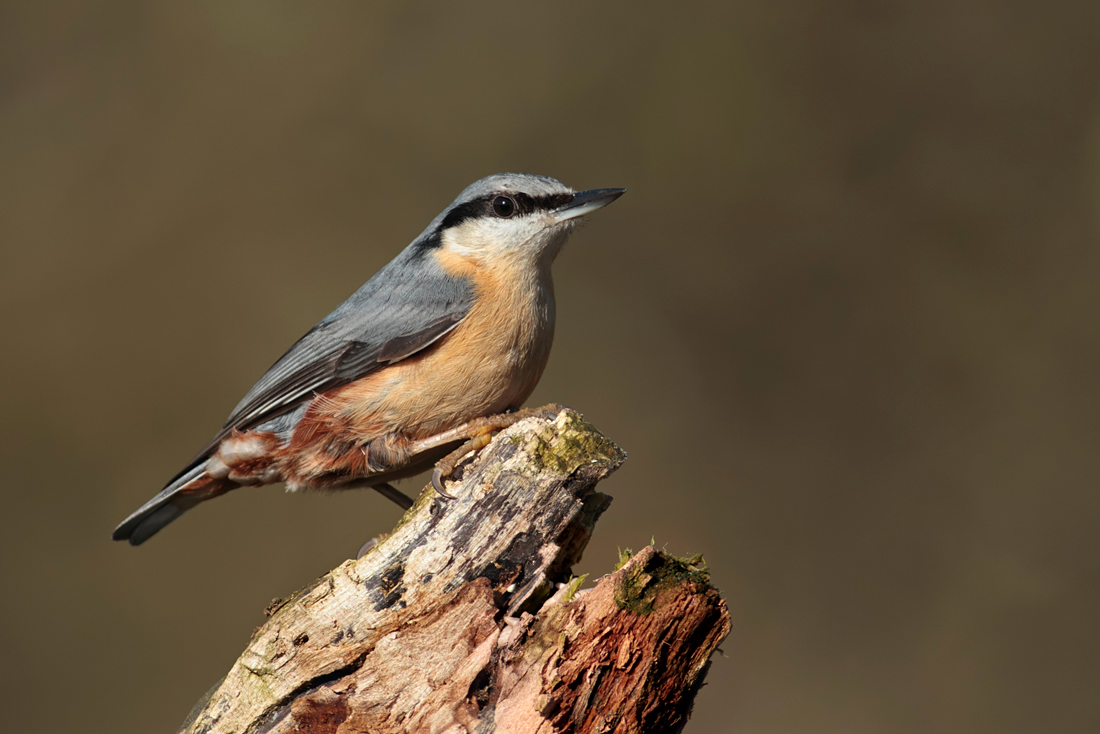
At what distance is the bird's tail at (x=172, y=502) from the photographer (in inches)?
128

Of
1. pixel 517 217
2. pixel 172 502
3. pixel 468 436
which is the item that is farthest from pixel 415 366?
pixel 172 502

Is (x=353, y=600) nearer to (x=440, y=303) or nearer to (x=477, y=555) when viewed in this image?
(x=477, y=555)

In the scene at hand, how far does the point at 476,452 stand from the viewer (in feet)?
8.27

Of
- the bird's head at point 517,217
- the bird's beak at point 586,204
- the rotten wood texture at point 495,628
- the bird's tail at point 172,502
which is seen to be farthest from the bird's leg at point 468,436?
the bird's tail at point 172,502

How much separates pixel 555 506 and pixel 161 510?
2.06 m

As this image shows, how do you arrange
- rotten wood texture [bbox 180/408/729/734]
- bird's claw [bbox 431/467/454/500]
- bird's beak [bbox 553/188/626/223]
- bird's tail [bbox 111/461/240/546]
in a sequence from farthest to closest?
bird's tail [bbox 111/461/240/546]
bird's beak [bbox 553/188/626/223]
bird's claw [bbox 431/467/454/500]
rotten wood texture [bbox 180/408/729/734]

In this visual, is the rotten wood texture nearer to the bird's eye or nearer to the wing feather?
the wing feather

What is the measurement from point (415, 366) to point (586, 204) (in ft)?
3.04

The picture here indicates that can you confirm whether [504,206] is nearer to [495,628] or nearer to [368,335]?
[368,335]

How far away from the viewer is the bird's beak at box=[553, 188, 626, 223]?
10.4 ft

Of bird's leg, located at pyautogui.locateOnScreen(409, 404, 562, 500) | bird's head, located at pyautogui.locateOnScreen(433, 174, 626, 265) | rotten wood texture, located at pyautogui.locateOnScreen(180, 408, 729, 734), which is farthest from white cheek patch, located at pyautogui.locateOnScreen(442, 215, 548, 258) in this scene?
rotten wood texture, located at pyautogui.locateOnScreen(180, 408, 729, 734)

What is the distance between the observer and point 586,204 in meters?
3.16

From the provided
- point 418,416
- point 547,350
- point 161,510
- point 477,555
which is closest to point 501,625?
point 477,555

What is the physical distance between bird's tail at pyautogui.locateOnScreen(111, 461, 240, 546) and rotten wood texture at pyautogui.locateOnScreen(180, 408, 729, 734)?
42.7 inches
